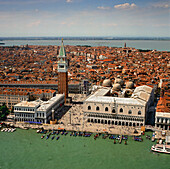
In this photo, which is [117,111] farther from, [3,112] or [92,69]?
[92,69]

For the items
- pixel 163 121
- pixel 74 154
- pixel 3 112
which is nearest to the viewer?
pixel 74 154

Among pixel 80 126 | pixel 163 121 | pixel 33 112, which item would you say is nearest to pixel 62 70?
pixel 33 112

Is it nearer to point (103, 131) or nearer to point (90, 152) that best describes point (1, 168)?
point (90, 152)

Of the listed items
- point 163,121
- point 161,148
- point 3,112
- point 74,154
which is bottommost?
point 74,154

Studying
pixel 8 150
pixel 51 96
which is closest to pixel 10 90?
pixel 51 96

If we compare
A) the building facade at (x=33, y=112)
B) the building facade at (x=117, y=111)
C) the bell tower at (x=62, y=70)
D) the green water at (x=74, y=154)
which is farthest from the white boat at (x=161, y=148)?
the bell tower at (x=62, y=70)

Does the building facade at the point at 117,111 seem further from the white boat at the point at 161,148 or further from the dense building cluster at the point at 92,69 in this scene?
the dense building cluster at the point at 92,69
